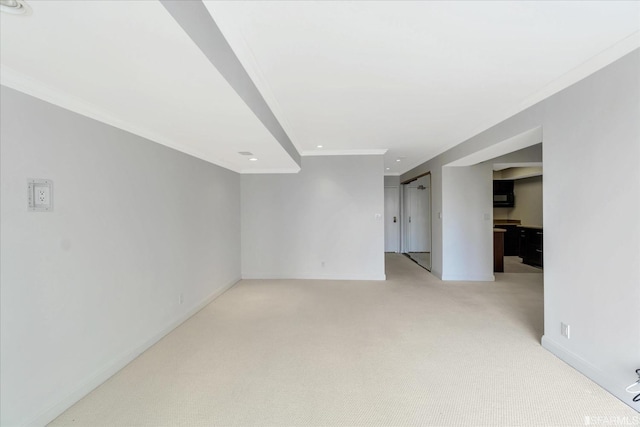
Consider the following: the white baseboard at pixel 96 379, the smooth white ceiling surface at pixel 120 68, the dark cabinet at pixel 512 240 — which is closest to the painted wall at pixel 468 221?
the dark cabinet at pixel 512 240

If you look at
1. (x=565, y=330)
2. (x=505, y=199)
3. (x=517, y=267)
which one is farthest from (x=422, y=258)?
(x=565, y=330)

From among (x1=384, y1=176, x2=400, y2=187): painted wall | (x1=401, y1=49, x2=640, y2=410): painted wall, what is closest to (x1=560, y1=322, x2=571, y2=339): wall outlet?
(x1=401, y1=49, x2=640, y2=410): painted wall

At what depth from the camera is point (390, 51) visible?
1852mm

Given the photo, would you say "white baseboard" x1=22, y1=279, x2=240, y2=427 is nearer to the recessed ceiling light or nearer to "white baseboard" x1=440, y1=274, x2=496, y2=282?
the recessed ceiling light

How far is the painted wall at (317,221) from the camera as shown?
5.10m

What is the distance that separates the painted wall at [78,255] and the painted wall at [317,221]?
205 centimetres

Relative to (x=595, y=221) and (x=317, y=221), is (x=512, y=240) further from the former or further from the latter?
(x=595, y=221)

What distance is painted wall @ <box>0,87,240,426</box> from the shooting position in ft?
5.17

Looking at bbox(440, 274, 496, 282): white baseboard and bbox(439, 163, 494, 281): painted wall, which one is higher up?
bbox(439, 163, 494, 281): painted wall

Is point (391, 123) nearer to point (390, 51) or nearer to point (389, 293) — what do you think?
point (390, 51)

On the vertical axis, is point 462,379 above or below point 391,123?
below

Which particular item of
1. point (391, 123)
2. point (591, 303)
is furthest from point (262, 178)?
point (591, 303)

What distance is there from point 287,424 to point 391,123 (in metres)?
3.25

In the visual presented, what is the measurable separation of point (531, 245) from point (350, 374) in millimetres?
6488
